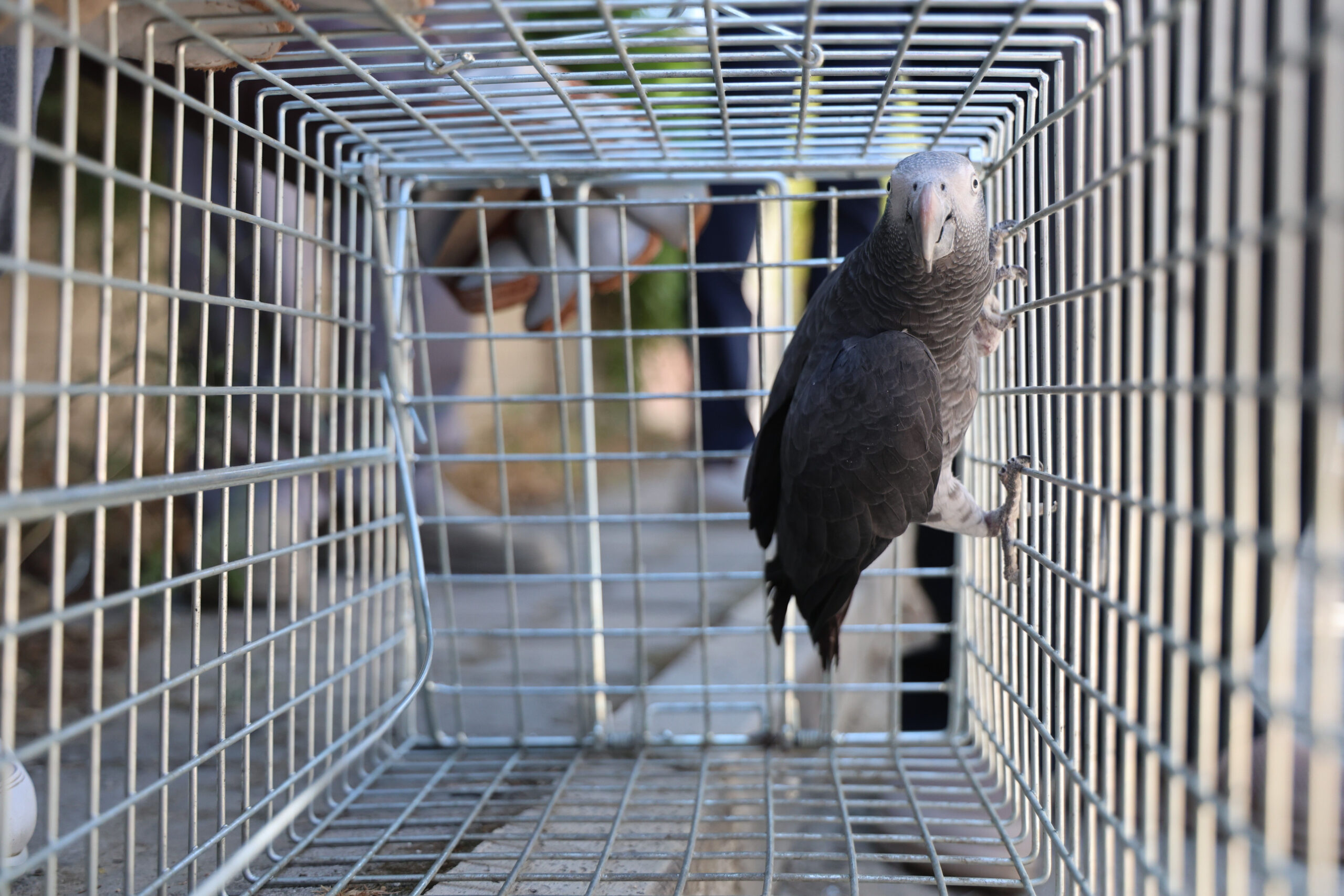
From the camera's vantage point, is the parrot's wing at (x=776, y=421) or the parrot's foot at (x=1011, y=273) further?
the parrot's wing at (x=776, y=421)

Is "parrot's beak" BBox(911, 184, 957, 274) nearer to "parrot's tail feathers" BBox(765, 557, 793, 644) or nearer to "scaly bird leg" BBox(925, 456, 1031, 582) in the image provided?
"scaly bird leg" BBox(925, 456, 1031, 582)

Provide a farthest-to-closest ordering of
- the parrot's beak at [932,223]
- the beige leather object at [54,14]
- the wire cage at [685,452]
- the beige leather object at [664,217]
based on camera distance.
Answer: the beige leather object at [664,217] < the parrot's beak at [932,223] < the beige leather object at [54,14] < the wire cage at [685,452]

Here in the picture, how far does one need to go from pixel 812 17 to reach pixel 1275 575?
60 centimetres

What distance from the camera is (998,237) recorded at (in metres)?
1.15

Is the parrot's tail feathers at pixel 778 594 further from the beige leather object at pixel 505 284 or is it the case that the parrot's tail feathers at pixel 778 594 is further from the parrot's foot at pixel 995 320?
the beige leather object at pixel 505 284

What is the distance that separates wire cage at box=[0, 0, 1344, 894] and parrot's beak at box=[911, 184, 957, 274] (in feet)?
0.40

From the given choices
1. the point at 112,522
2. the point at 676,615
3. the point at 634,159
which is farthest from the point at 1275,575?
the point at 112,522

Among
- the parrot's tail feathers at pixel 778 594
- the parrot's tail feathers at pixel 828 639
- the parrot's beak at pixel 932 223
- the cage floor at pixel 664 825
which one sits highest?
the parrot's beak at pixel 932 223

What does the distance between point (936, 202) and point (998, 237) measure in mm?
180

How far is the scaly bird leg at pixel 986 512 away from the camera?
3.68 feet

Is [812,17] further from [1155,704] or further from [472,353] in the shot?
[472,353]

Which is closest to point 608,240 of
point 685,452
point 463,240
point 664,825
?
point 463,240

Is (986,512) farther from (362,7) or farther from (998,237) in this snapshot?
(362,7)

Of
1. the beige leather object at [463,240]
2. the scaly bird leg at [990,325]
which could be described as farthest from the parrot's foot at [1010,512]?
the beige leather object at [463,240]
